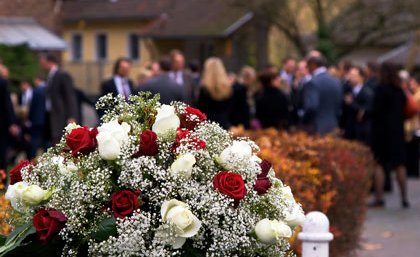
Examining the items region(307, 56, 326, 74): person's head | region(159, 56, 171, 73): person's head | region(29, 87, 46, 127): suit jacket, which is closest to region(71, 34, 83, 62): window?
region(29, 87, 46, 127): suit jacket

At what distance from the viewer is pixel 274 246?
13.9ft

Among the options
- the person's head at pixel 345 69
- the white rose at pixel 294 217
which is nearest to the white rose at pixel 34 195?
the white rose at pixel 294 217

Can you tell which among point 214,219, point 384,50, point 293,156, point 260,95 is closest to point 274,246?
point 214,219

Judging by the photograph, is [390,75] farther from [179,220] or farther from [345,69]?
[179,220]

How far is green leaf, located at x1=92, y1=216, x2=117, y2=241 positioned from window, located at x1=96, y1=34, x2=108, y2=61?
5993 cm

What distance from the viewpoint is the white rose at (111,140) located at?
4.09 metres

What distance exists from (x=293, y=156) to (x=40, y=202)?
5296 millimetres

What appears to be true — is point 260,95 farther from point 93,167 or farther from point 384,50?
point 384,50

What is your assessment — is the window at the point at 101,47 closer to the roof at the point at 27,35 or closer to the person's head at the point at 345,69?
the roof at the point at 27,35

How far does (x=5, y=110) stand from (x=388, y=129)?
529cm

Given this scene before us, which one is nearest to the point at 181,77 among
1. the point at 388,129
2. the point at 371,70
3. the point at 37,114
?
the point at 388,129

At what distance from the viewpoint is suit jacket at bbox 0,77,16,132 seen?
15.9 m

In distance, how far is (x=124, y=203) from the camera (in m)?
3.98

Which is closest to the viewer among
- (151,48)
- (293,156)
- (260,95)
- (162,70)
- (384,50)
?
(293,156)
